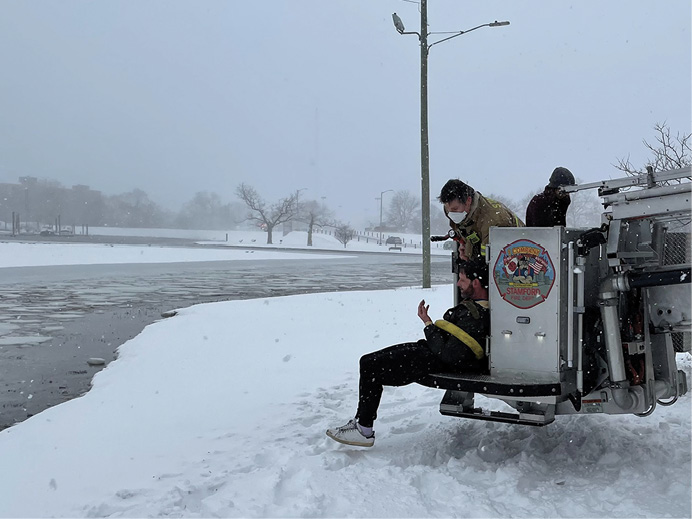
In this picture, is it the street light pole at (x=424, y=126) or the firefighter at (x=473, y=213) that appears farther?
the street light pole at (x=424, y=126)

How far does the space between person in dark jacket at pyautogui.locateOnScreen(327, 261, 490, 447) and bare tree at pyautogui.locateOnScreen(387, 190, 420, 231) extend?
101 m

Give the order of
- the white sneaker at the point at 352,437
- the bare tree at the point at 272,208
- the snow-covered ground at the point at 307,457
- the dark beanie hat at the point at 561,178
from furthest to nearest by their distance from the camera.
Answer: the bare tree at the point at 272,208, the dark beanie hat at the point at 561,178, the white sneaker at the point at 352,437, the snow-covered ground at the point at 307,457

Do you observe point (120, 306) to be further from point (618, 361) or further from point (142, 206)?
point (142, 206)

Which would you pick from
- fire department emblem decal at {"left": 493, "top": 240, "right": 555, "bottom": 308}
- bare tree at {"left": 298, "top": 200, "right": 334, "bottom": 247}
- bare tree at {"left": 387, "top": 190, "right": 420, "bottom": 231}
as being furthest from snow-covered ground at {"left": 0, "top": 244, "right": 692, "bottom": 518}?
bare tree at {"left": 387, "top": 190, "right": 420, "bottom": 231}

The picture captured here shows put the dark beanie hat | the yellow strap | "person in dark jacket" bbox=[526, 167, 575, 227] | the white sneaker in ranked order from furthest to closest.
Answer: the dark beanie hat
"person in dark jacket" bbox=[526, 167, 575, 227]
the white sneaker
the yellow strap

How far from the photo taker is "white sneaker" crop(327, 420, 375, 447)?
405 cm

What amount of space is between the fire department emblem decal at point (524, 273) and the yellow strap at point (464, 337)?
0.33m

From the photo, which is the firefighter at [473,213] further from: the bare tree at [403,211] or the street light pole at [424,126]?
the bare tree at [403,211]

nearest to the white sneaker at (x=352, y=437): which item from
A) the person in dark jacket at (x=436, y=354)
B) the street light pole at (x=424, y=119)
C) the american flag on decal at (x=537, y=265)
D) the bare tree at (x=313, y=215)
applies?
the person in dark jacket at (x=436, y=354)

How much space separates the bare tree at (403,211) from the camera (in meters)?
106

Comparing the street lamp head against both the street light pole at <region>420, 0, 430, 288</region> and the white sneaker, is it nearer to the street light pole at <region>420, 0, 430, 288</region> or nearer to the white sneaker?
the street light pole at <region>420, 0, 430, 288</region>

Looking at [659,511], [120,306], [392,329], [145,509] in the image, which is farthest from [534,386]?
[120,306]

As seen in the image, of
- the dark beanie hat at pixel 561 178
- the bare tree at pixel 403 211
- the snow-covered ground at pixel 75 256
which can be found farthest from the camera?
the bare tree at pixel 403 211

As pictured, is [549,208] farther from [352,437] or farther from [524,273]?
[352,437]
